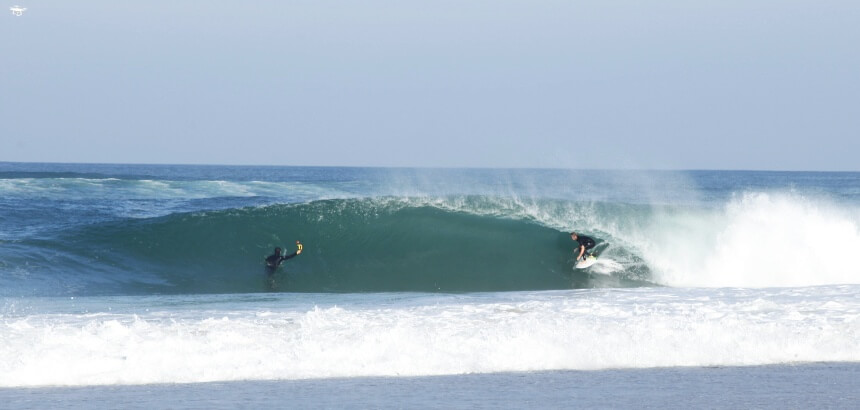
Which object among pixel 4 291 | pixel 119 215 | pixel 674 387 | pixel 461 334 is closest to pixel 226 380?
pixel 461 334

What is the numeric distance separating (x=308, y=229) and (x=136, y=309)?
730cm

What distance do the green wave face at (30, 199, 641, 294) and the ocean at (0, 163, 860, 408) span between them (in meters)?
0.06

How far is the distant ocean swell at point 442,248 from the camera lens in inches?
604

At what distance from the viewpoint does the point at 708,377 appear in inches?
298

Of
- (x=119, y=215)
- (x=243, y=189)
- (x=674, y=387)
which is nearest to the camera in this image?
(x=674, y=387)

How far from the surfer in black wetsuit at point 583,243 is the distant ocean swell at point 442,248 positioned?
335 millimetres

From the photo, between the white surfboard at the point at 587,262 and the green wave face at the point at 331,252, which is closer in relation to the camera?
the green wave face at the point at 331,252

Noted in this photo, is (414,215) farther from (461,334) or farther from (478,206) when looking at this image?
(461,334)

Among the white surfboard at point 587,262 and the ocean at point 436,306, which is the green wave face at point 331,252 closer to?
the ocean at point 436,306

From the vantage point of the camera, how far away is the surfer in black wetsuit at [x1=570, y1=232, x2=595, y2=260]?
52.9ft

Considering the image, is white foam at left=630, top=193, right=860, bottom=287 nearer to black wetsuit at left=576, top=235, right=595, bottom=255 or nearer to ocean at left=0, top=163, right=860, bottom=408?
ocean at left=0, top=163, right=860, bottom=408

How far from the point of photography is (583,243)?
16453 millimetres

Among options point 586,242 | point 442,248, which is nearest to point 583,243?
point 586,242

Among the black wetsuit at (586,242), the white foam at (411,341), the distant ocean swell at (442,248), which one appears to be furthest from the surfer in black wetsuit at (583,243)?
the white foam at (411,341)
